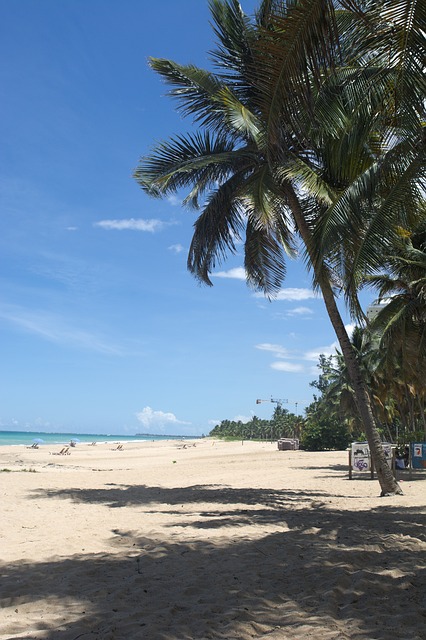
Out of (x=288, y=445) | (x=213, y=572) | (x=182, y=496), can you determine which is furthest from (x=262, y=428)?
(x=213, y=572)

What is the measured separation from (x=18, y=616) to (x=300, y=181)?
9474 mm

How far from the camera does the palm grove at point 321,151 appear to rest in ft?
16.1

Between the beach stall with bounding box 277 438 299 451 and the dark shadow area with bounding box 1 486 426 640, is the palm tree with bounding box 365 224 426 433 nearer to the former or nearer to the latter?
the dark shadow area with bounding box 1 486 426 640

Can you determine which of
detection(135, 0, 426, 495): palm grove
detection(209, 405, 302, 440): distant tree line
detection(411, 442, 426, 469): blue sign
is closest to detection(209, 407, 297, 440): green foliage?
detection(209, 405, 302, 440): distant tree line

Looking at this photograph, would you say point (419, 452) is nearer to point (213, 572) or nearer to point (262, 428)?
point (213, 572)

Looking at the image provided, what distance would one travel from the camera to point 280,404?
121 metres

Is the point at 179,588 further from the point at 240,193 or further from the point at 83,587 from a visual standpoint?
the point at 240,193

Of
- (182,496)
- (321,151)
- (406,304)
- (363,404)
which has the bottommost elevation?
(182,496)

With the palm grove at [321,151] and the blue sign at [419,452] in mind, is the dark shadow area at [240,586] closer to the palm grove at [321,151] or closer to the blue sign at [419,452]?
the palm grove at [321,151]

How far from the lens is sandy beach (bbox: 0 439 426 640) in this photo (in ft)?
12.2

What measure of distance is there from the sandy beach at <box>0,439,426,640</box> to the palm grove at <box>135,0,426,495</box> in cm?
350

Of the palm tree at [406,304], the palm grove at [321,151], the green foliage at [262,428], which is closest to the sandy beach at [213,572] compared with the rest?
the palm grove at [321,151]

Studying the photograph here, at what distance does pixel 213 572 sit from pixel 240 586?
0.53 meters

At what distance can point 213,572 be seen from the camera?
5125 millimetres
